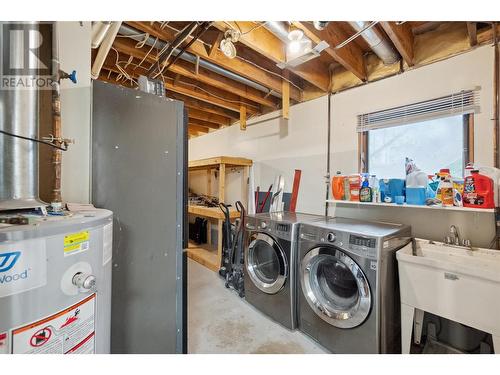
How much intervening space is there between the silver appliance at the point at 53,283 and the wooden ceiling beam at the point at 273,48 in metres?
1.57

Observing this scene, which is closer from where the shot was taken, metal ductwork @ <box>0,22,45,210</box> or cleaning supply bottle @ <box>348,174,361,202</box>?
metal ductwork @ <box>0,22,45,210</box>

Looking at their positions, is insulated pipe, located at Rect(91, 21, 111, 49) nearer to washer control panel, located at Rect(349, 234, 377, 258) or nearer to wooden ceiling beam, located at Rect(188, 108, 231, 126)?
washer control panel, located at Rect(349, 234, 377, 258)

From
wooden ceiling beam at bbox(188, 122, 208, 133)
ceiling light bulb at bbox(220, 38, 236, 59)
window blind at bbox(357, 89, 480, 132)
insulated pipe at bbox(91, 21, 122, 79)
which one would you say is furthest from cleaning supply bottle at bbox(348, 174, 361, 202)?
wooden ceiling beam at bbox(188, 122, 208, 133)

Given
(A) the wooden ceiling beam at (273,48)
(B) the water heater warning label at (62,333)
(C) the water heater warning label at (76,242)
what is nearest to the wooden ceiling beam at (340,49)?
(A) the wooden ceiling beam at (273,48)

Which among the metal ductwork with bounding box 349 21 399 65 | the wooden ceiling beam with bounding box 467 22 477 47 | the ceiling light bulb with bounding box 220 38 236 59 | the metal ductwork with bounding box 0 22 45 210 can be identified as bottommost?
the metal ductwork with bounding box 0 22 45 210

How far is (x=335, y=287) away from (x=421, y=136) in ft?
4.86

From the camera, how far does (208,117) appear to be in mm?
3807

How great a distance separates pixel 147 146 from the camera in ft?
3.95

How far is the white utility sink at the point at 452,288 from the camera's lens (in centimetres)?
115

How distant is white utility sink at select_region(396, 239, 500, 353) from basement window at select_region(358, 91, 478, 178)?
2.23ft

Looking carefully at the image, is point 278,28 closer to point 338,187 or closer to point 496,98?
point 338,187

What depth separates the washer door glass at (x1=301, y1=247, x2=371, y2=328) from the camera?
57.5 inches
